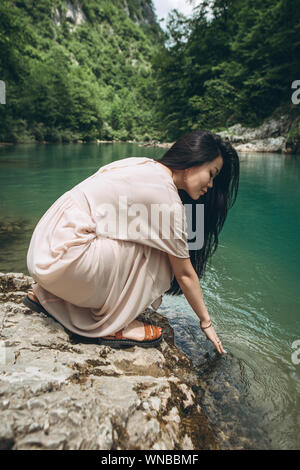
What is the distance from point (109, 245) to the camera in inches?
57.0

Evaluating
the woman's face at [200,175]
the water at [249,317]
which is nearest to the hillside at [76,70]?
the water at [249,317]

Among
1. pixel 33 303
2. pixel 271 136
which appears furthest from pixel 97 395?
pixel 271 136

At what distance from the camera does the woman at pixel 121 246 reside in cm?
142

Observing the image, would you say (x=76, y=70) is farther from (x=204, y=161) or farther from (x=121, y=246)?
(x=121, y=246)

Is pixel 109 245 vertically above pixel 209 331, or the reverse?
pixel 109 245

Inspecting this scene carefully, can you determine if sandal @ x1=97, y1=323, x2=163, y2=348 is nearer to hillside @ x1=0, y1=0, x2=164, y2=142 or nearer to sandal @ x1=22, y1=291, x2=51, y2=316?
sandal @ x1=22, y1=291, x2=51, y2=316

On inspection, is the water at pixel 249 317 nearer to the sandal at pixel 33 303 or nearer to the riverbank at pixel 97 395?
the riverbank at pixel 97 395

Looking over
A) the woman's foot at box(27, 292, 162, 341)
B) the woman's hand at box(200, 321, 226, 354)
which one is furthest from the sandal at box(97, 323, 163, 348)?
the woman's hand at box(200, 321, 226, 354)

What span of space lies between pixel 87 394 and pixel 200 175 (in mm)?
1160

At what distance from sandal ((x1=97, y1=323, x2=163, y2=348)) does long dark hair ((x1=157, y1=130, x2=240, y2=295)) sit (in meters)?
0.38

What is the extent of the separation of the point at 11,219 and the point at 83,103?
44830mm

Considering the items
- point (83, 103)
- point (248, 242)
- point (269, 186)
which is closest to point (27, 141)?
point (83, 103)

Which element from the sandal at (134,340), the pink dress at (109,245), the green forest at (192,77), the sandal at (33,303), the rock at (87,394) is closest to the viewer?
the rock at (87,394)

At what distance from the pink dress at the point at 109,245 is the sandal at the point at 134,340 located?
5cm
